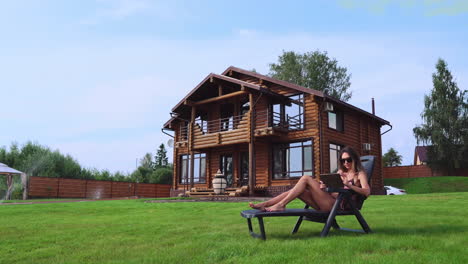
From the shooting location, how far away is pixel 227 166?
22609 millimetres

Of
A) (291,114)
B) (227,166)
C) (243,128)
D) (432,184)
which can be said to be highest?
(291,114)

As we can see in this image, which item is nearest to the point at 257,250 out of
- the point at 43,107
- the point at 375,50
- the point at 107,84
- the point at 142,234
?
the point at 142,234

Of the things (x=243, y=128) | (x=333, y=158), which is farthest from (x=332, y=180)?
(x=333, y=158)

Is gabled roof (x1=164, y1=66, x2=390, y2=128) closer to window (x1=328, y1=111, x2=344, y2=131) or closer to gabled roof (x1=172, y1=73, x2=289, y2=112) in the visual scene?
gabled roof (x1=172, y1=73, x2=289, y2=112)

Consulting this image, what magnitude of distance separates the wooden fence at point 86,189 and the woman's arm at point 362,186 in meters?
24.5

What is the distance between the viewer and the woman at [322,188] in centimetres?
498

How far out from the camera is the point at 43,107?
21.0 m

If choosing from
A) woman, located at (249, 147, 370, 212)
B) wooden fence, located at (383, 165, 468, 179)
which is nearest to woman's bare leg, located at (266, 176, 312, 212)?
woman, located at (249, 147, 370, 212)

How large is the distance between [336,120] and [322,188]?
1605 cm

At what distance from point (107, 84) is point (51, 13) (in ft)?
16.0

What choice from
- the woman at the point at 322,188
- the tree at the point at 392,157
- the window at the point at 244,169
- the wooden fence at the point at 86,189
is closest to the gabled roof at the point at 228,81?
the window at the point at 244,169

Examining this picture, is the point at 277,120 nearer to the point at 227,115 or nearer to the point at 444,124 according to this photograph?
the point at 227,115

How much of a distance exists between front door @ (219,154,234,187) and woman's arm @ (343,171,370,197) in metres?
17.1

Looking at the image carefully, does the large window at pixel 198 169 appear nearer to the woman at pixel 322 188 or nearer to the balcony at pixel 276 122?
the balcony at pixel 276 122
